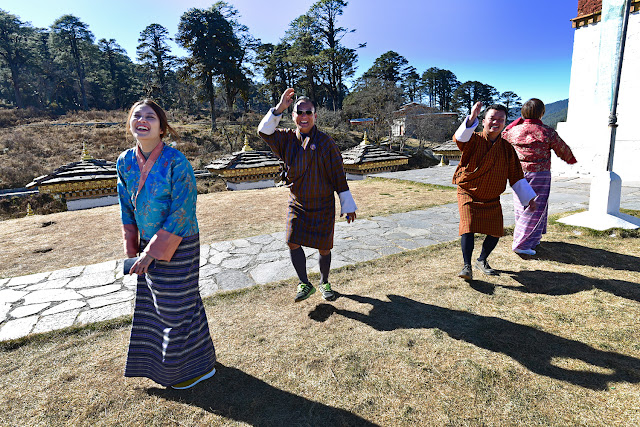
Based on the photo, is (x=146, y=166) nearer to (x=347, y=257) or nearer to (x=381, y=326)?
(x=381, y=326)

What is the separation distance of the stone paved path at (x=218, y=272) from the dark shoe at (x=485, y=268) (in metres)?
0.91

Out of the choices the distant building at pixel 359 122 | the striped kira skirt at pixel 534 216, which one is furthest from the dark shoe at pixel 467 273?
the distant building at pixel 359 122

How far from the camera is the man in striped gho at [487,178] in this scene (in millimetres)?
3082

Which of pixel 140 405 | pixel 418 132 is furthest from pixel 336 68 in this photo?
pixel 140 405

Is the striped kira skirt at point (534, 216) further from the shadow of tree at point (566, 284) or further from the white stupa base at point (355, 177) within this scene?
the white stupa base at point (355, 177)

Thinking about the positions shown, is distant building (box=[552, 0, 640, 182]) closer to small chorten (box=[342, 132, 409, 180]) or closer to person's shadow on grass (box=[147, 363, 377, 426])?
small chorten (box=[342, 132, 409, 180])

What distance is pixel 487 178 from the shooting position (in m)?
3.11

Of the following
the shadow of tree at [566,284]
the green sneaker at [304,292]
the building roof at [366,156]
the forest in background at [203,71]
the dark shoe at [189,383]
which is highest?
the forest in background at [203,71]

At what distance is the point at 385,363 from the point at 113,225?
240 inches

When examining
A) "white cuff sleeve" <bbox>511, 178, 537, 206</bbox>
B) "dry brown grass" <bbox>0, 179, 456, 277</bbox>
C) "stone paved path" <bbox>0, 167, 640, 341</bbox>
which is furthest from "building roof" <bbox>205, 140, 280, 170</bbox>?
"white cuff sleeve" <bbox>511, 178, 537, 206</bbox>

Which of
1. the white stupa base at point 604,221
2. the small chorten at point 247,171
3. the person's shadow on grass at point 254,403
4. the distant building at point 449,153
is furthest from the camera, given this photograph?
the distant building at point 449,153

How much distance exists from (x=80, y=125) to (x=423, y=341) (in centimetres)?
3934

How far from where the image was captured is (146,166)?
1.87 metres

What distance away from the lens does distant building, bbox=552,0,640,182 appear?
830cm
